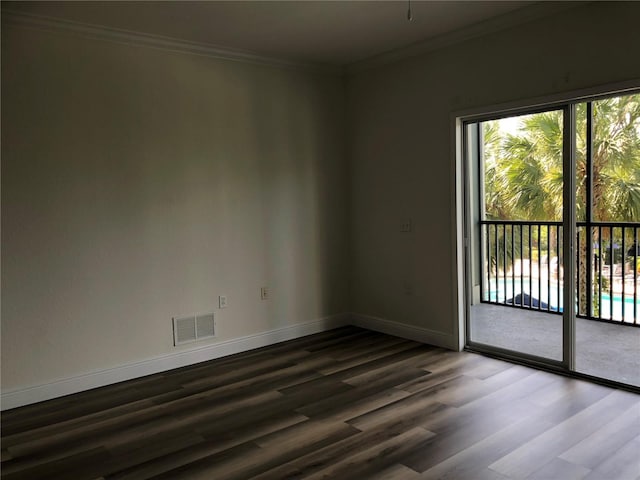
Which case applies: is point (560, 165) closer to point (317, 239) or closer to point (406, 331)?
point (406, 331)

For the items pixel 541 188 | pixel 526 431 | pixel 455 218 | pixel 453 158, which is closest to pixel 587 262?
pixel 541 188

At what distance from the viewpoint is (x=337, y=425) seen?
3.10 metres

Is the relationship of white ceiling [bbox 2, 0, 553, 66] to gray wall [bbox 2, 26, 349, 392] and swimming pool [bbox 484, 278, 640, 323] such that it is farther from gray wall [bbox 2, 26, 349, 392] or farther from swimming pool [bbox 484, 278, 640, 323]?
swimming pool [bbox 484, 278, 640, 323]

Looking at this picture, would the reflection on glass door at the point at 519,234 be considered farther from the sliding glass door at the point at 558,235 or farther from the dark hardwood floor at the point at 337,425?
the dark hardwood floor at the point at 337,425

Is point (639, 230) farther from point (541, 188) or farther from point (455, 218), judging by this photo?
point (455, 218)

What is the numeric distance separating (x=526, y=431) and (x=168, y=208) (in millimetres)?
3077

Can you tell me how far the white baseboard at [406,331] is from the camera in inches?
178

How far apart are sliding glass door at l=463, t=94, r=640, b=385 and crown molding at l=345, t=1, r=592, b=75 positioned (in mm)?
669

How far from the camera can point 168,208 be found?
4199 millimetres

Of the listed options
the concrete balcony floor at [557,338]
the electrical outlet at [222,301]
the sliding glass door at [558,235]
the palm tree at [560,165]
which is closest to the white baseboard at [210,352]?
the electrical outlet at [222,301]

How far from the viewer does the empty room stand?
9.93 ft

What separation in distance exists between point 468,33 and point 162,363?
3.68 meters

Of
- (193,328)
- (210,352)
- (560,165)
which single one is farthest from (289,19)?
(210,352)

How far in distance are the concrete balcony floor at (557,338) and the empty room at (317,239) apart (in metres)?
0.03
